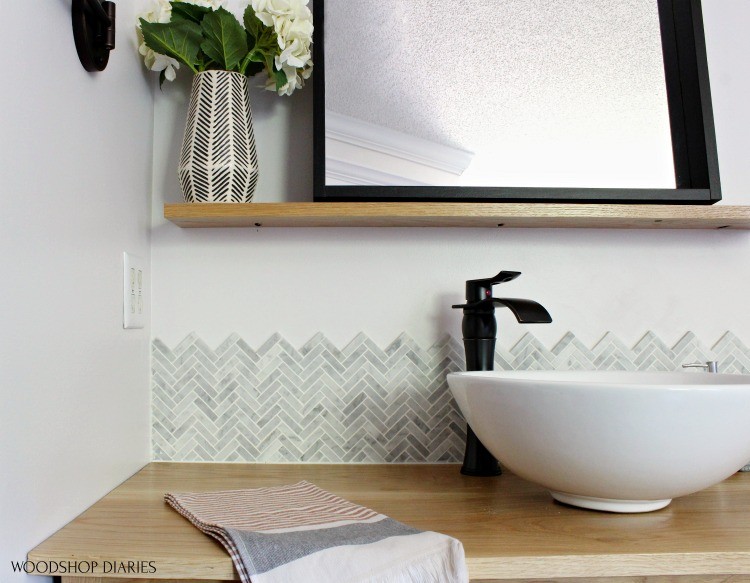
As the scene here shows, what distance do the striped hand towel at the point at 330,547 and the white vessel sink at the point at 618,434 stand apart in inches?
7.1

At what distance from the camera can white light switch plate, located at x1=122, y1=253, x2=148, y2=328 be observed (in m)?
1.03

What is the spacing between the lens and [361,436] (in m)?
1.18

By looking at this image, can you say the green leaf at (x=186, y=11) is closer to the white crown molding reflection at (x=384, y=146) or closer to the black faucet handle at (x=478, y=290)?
the white crown molding reflection at (x=384, y=146)

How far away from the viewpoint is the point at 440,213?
108 centimetres

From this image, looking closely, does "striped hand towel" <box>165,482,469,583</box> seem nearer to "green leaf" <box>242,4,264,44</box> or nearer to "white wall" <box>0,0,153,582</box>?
"white wall" <box>0,0,153,582</box>

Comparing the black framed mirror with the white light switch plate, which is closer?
the white light switch plate

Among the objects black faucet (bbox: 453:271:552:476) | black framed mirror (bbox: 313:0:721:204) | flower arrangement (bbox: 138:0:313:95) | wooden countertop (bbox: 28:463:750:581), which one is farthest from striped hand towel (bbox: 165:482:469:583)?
flower arrangement (bbox: 138:0:313:95)

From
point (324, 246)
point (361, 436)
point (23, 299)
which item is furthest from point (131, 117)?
point (361, 436)

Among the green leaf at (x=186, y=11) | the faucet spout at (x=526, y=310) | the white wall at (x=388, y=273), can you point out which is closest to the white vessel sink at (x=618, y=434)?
the faucet spout at (x=526, y=310)

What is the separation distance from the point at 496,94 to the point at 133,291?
0.73 meters

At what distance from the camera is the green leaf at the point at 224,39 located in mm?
1082

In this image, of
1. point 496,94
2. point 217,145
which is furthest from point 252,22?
point 496,94

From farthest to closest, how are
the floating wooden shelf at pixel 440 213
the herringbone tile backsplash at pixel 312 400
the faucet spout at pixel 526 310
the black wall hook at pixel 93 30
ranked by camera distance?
the herringbone tile backsplash at pixel 312 400
the floating wooden shelf at pixel 440 213
the faucet spout at pixel 526 310
the black wall hook at pixel 93 30

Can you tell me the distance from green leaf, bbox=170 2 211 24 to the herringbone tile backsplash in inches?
21.9
